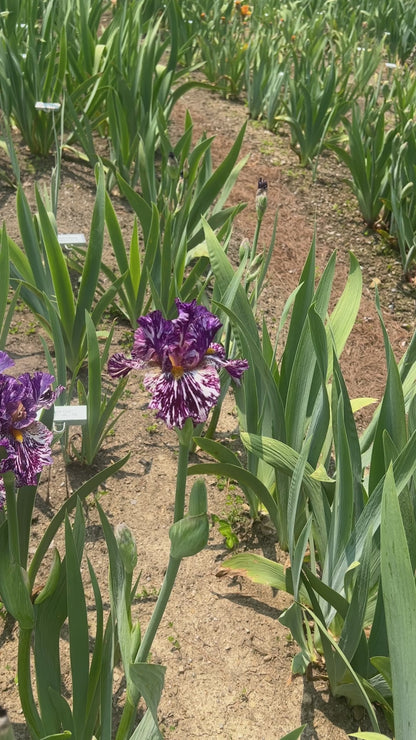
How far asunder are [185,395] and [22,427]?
22 cm

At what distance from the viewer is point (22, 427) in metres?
0.84

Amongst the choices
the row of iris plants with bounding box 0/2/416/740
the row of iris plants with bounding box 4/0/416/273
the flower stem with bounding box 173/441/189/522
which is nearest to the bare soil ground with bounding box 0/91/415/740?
the row of iris plants with bounding box 0/2/416/740

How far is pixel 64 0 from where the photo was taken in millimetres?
3168

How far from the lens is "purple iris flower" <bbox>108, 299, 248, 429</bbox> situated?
771 mm

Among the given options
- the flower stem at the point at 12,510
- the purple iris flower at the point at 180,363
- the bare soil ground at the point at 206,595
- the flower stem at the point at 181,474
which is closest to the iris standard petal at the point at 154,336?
the purple iris flower at the point at 180,363

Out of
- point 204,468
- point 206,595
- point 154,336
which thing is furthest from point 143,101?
point 154,336

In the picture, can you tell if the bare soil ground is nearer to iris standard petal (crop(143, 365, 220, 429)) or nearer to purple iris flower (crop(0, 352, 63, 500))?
purple iris flower (crop(0, 352, 63, 500))

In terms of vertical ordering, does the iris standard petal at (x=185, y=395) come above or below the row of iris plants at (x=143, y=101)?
below

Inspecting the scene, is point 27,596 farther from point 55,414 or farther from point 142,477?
point 142,477

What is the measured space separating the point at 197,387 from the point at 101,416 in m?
0.82

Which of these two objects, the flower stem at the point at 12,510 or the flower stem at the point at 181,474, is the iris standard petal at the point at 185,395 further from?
the flower stem at the point at 12,510

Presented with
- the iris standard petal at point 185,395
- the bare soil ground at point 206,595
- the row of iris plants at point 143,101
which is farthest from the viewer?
the row of iris plants at point 143,101

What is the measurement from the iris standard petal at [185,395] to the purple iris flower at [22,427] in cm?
16

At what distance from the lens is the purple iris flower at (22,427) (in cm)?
A: 80
